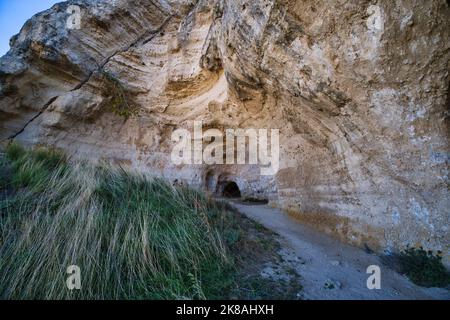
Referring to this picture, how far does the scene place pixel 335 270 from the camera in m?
2.80

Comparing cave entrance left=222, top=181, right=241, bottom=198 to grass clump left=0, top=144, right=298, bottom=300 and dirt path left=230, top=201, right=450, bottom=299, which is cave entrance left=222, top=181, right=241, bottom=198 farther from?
grass clump left=0, top=144, right=298, bottom=300

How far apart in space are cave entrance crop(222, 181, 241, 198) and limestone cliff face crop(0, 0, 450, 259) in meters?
0.42

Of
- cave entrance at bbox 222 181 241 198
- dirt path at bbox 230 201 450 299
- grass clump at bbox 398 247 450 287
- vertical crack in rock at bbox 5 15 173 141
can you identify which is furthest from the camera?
cave entrance at bbox 222 181 241 198

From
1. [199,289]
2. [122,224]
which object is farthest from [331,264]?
[122,224]

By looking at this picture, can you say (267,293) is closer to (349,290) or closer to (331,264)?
(349,290)

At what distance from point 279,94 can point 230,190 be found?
4.93 m

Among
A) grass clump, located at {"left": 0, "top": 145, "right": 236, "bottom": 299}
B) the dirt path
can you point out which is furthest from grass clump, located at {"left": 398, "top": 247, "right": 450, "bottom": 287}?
grass clump, located at {"left": 0, "top": 145, "right": 236, "bottom": 299}

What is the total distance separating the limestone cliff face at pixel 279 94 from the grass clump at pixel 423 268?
14cm

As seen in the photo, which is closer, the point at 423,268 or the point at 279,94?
the point at 423,268

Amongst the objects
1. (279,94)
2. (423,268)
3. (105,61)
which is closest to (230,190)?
(279,94)

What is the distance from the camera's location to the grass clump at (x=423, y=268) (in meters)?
2.52

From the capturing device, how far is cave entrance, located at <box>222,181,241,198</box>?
8424 mm

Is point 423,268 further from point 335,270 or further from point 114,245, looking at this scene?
point 114,245

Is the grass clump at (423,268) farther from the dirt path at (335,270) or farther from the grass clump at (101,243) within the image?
the grass clump at (101,243)
